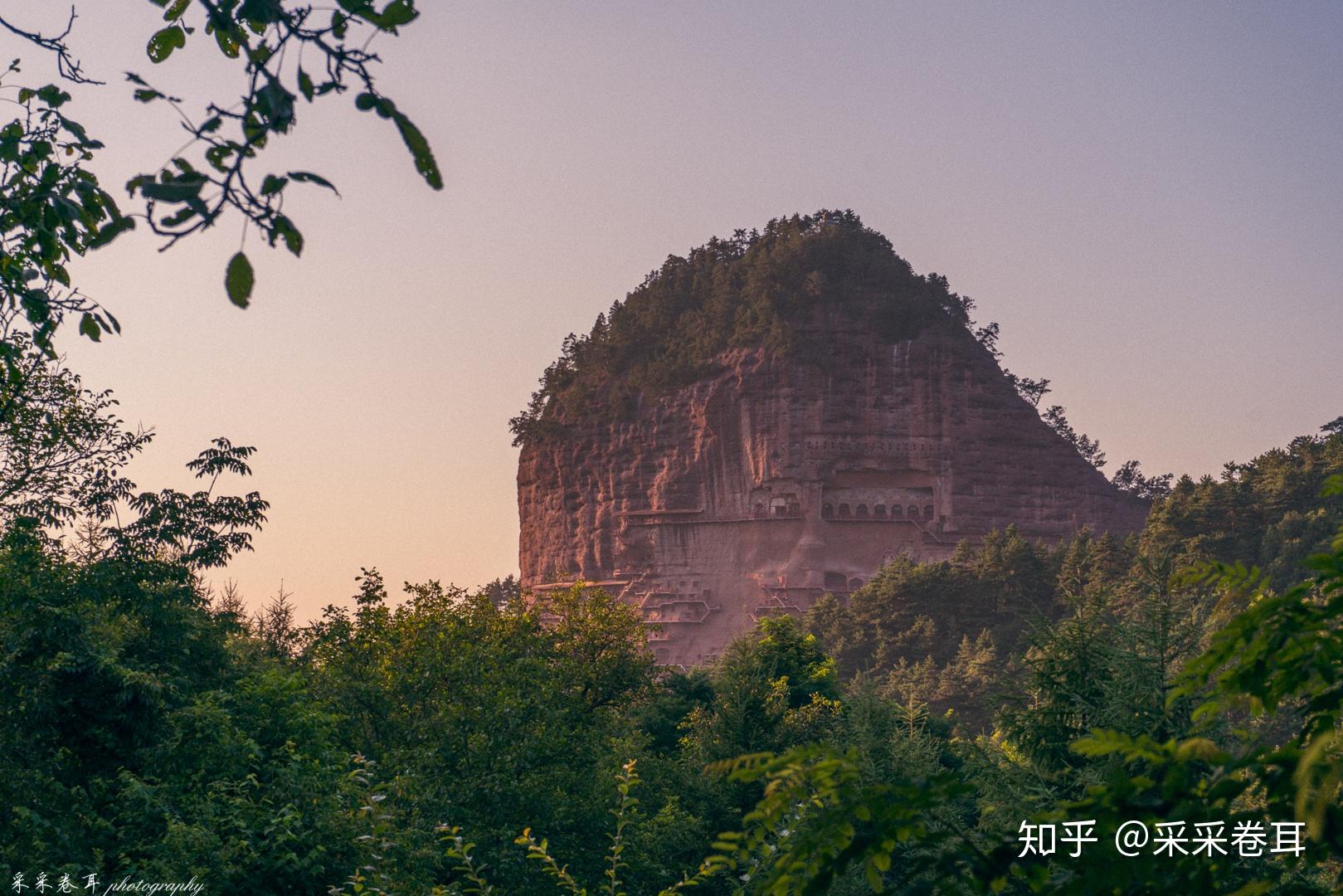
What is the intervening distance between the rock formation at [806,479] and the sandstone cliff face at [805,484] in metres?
0.10

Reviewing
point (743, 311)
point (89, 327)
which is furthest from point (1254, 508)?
point (89, 327)

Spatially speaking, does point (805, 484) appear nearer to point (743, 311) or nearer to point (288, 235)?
point (743, 311)

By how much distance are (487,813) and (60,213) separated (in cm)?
1320

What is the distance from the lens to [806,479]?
75.2 m

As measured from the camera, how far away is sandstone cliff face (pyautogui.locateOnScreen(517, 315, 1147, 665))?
73812mm

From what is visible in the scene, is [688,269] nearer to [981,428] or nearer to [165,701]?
[981,428]

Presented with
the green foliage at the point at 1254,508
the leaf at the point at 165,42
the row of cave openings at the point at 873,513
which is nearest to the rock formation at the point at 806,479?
the row of cave openings at the point at 873,513

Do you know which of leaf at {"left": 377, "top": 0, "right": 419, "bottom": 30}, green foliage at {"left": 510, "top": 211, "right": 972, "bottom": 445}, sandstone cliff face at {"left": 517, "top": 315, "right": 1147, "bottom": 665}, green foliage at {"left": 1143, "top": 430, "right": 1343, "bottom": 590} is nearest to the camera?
leaf at {"left": 377, "top": 0, "right": 419, "bottom": 30}

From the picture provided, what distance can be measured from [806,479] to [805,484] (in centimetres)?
37

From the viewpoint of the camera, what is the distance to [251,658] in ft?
70.2

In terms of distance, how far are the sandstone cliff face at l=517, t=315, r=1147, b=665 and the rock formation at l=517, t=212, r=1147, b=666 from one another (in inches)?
3.9

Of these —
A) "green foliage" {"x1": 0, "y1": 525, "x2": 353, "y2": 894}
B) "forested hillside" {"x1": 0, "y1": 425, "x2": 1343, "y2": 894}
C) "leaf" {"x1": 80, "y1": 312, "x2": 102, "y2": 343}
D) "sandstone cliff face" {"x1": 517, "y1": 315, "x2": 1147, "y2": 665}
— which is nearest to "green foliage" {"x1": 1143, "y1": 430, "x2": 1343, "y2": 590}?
"sandstone cliff face" {"x1": 517, "y1": 315, "x2": 1147, "y2": 665}

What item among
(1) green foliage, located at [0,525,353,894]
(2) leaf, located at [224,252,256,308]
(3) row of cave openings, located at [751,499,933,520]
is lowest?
(1) green foliage, located at [0,525,353,894]

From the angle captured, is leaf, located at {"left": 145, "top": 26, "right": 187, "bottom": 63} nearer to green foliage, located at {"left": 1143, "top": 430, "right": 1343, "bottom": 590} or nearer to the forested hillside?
the forested hillside
